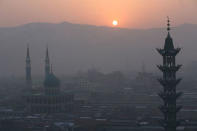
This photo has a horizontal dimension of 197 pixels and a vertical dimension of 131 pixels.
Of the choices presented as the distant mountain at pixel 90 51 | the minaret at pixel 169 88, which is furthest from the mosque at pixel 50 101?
the distant mountain at pixel 90 51

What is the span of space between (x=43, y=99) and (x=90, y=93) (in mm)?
16881

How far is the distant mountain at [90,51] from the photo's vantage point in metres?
150

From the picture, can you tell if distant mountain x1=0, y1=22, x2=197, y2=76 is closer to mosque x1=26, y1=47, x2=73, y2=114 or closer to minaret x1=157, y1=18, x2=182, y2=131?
mosque x1=26, y1=47, x2=73, y2=114

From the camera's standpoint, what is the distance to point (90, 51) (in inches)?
6988

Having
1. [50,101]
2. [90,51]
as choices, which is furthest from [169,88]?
[90,51]

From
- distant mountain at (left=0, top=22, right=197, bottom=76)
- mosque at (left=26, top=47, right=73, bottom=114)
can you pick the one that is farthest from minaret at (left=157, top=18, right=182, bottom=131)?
distant mountain at (left=0, top=22, right=197, bottom=76)

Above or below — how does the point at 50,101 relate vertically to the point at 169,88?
below

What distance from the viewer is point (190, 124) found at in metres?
39.8

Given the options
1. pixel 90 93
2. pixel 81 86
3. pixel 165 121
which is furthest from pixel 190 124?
pixel 81 86

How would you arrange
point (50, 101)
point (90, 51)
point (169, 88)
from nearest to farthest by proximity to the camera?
point (169, 88) → point (50, 101) → point (90, 51)

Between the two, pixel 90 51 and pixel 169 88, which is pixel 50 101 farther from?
pixel 90 51

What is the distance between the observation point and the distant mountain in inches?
5910

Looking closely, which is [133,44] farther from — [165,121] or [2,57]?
[165,121]

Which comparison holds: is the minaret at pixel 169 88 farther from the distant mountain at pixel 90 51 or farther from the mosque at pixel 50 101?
the distant mountain at pixel 90 51
